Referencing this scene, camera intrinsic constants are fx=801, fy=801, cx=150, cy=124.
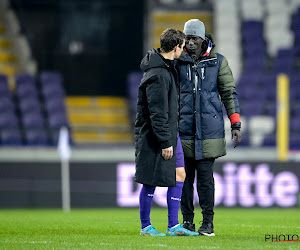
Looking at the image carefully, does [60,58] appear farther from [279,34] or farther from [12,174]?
[12,174]

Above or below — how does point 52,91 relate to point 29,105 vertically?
above

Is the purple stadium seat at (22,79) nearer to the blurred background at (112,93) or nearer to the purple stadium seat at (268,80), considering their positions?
the blurred background at (112,93)

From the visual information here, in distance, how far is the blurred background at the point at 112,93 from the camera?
12.9 m

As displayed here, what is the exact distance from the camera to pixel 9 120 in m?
15.9

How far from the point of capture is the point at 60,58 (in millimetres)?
18922

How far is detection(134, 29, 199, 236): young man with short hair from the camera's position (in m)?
6.21

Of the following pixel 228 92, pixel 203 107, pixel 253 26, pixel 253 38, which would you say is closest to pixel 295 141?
pixel 253 38

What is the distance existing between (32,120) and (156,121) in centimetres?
1011

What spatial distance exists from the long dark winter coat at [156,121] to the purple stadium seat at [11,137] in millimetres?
9277

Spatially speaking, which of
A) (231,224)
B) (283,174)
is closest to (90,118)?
(283,174)

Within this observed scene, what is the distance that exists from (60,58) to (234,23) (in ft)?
13.8

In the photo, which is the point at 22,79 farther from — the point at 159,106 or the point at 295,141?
the point at 159,106

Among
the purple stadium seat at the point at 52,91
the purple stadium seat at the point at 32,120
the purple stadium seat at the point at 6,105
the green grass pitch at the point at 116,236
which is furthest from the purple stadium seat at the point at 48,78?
the green grass pitch at the point at 116,236

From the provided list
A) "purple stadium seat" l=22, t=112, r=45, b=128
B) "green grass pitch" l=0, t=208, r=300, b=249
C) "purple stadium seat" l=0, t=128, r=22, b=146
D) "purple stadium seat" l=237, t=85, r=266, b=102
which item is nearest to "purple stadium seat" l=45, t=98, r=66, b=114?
"purple stadium seat" l=22, t=112, r=45, b=128
